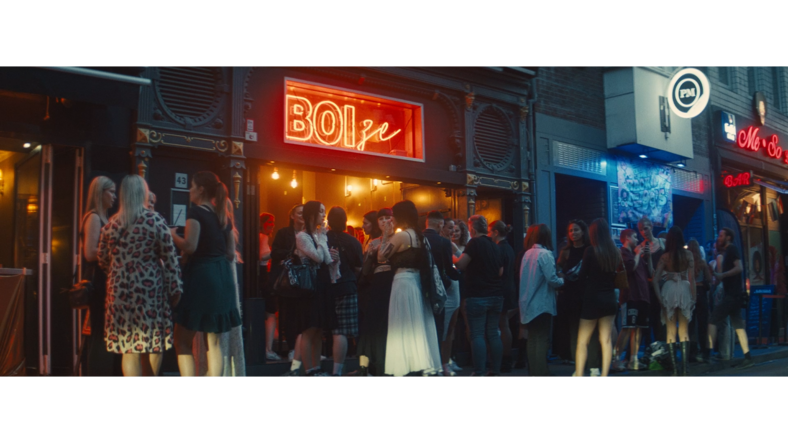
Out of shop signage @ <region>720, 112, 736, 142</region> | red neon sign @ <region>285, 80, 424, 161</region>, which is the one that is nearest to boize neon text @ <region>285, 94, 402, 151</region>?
red neon sign @ <region>285, 80, 424, 161</region>

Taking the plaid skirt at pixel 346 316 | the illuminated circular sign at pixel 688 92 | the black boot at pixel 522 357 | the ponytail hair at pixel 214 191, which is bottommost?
the black boot at pixel 522 357

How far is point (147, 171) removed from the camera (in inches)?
325

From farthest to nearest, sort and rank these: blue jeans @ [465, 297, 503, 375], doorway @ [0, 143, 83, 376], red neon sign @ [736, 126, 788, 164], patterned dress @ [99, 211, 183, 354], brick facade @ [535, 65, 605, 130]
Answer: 1. red neon sign @ [736, 126, 788, 164]
2. brick facade @ [535, 65, 605, 130]
3. doorway @ [0, 143, 83, 376]
4. blue jeans @ [465, 297, 503, 375]
5. patterned dress @ [99, 211, 183, 354]

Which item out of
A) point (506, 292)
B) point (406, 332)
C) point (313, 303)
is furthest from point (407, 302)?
point (506, 292)

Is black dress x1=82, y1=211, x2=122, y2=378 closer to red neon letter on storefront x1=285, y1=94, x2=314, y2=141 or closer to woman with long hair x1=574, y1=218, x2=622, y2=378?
red neon letter on storefront x1=285, y1=94, x2=314, y2=141

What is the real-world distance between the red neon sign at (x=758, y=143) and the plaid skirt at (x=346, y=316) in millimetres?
13658

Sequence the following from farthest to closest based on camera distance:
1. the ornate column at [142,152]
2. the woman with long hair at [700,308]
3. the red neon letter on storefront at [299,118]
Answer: the woman with long hair at [700,308], the red neon letter on storefront at [299,118], the ornate column at [142,152]

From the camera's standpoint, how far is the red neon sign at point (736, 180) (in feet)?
55.4

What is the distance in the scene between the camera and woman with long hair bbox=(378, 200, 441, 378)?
695cm

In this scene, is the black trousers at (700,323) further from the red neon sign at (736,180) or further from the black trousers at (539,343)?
the red neon sign at (736,180)

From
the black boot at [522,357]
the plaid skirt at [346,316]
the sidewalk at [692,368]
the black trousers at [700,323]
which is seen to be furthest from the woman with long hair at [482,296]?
the black trousers at [700,323]

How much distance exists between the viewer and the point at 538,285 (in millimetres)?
7727

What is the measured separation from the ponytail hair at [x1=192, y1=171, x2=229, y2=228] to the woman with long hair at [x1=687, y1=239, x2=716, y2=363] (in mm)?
7457

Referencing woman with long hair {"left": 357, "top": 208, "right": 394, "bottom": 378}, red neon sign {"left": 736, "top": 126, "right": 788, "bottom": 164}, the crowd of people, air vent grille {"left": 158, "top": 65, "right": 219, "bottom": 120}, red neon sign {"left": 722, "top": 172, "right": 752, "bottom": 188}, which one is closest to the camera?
the crowd of people
